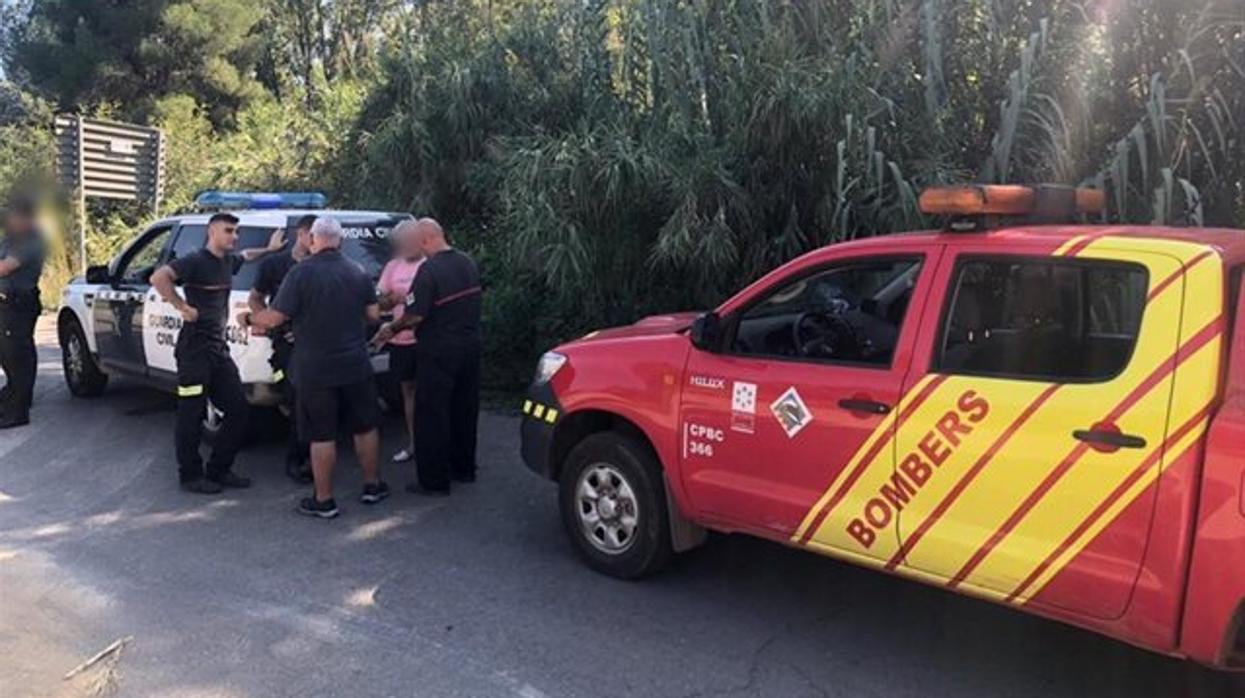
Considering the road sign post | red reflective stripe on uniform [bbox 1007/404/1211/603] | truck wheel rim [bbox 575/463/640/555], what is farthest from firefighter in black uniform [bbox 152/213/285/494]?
the road sign post

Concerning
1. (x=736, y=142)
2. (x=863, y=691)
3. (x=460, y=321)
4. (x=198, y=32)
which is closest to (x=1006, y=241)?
(x=863, y=691)

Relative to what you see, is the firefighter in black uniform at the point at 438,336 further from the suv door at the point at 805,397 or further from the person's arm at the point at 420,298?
the suv door at the point at 805,397

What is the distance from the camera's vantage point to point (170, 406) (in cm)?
832

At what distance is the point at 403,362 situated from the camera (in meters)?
6.33

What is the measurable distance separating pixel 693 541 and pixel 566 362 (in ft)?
3.50

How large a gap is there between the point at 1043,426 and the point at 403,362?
4.24 metres

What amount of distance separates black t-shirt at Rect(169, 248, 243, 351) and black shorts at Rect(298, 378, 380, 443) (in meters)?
1.03

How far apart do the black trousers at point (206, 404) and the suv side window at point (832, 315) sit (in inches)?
138

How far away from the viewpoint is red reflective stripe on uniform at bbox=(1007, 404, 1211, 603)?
112 inches

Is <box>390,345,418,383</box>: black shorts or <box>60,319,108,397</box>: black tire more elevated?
<box>390,345,418,383</box>: black shorts

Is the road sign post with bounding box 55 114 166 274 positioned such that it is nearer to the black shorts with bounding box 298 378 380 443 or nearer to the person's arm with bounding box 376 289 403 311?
the person's arm with bounding box 376 289 403 311

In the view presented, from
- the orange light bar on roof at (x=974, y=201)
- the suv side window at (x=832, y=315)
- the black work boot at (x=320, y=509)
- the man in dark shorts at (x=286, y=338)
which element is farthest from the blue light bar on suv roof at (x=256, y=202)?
the orange light bar on roof at (x=974, y=201)

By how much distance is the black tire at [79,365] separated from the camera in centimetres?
841

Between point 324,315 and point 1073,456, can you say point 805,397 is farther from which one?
point 324,315
